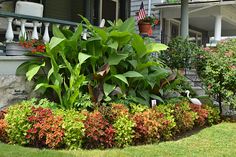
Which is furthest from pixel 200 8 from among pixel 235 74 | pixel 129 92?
pixel 129 92

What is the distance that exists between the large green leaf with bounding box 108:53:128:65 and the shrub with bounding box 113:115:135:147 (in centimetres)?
129

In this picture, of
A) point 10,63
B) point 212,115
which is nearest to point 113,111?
point 10,63

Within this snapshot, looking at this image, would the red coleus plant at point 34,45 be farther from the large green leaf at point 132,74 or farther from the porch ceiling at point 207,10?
the porch ceiling at point 207,10

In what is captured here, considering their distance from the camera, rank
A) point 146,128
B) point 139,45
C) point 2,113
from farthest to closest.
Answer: point 139,45 → point 2,113 → point 146,128

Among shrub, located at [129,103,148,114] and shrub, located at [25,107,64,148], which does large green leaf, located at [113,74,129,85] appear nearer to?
shrub, located at [129,103,148,114]

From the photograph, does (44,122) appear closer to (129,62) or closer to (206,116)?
(129,62)

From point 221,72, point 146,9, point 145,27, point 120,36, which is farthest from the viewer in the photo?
point 146,9

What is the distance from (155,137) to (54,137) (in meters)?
1.81

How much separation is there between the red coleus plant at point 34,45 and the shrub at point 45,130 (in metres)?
1.61

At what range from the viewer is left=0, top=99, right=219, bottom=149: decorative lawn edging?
5637 millimetres

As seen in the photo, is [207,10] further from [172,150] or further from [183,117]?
[172,150]

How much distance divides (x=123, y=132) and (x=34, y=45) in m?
2.62

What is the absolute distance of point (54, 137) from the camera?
556cm

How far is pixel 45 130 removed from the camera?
559cm
